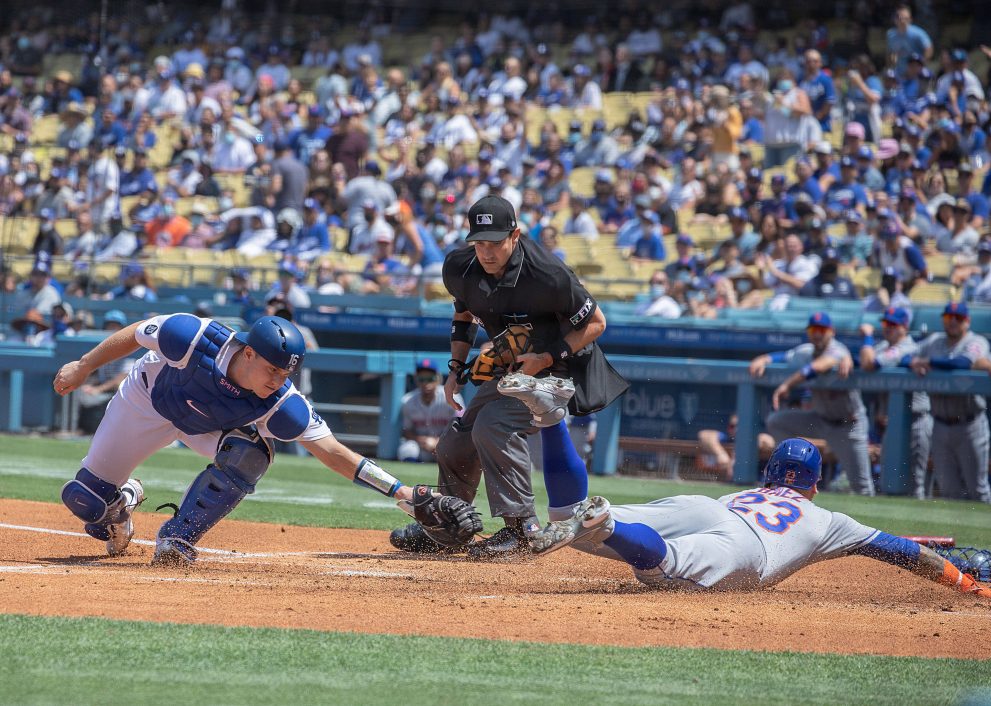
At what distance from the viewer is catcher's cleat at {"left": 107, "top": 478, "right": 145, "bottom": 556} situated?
607 centimetres

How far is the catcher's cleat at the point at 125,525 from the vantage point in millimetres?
6066

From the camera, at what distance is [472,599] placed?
16.8ft

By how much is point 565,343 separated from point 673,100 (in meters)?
11.3

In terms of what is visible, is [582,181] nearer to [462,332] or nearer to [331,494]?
[331,494]

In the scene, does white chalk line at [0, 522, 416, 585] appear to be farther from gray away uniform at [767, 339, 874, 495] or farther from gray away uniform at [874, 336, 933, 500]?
gray away uniform at [874, 336, 933, 500]

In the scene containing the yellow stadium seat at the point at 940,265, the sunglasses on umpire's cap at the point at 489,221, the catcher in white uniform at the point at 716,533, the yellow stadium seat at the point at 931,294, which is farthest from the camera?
the yellow stadium seat at the point at 940,265

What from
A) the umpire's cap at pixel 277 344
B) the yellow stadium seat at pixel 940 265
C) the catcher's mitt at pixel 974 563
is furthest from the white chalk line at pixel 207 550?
the yellow stadium seat at pixel 940 265

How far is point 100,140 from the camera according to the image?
65.1 ft

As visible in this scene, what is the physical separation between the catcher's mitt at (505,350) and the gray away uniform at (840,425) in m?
4.80

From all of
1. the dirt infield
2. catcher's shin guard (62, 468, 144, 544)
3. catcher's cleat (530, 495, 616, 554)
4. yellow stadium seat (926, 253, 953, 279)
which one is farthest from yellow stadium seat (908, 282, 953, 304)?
catcher's shin guard (62, 468, 144, 544)

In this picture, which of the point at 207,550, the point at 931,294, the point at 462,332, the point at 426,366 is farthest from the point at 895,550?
the point at 931,294

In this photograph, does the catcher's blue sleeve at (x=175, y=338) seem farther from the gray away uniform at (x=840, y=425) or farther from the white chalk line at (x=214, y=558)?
the gray away uniform at (x=840, y=425)

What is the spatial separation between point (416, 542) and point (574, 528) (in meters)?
1.86

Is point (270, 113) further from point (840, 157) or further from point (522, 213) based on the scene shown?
point (840, 157)
